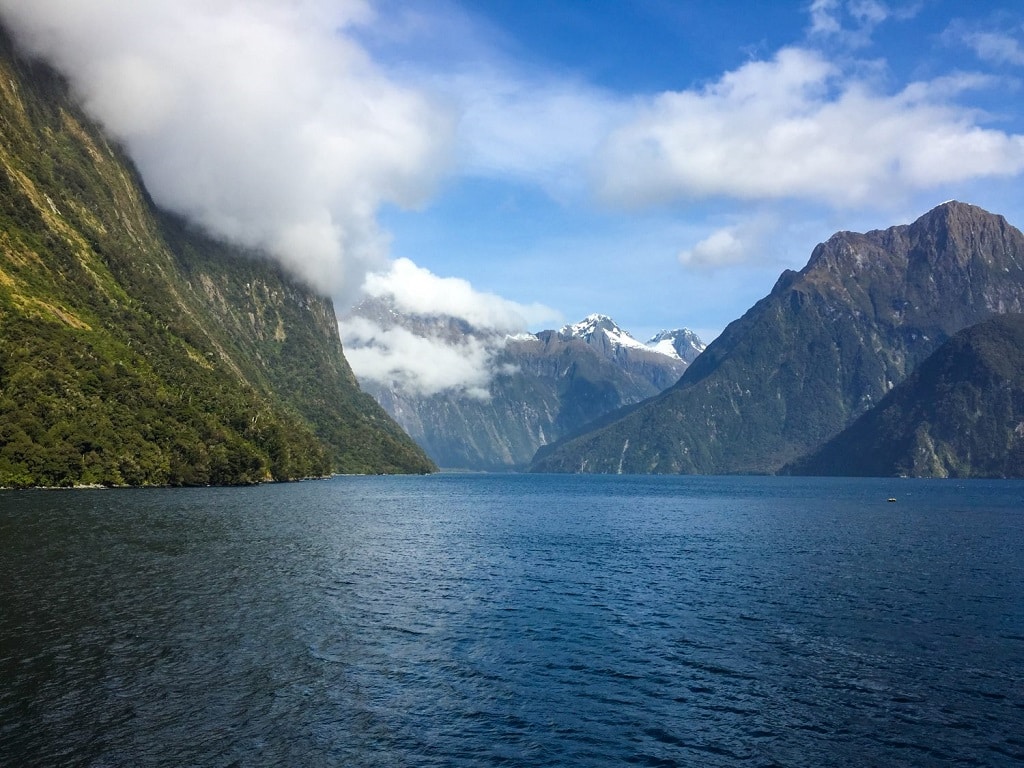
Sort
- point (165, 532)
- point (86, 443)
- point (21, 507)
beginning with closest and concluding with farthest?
point (165, 532) < point (21, 507) < point (86, 443)

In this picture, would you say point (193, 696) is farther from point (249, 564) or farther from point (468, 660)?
point (249, 564)

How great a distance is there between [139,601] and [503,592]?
31.5 m

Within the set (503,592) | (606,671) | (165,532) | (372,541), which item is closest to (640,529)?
(372,541)

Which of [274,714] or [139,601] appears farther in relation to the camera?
[139,601]

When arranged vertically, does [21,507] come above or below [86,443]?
below

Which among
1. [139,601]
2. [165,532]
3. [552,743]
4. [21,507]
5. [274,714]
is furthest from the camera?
[21,507]

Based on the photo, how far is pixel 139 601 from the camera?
192ft

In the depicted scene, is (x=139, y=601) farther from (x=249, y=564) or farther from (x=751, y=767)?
(x=751, y=767)

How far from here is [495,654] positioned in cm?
4800

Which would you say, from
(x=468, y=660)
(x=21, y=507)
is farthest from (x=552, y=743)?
(x=21, y=507)

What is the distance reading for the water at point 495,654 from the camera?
33.6 metres

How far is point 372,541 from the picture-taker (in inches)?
4154

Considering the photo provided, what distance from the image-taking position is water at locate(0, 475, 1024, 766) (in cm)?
3359

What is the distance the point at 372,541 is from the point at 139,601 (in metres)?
48.4
